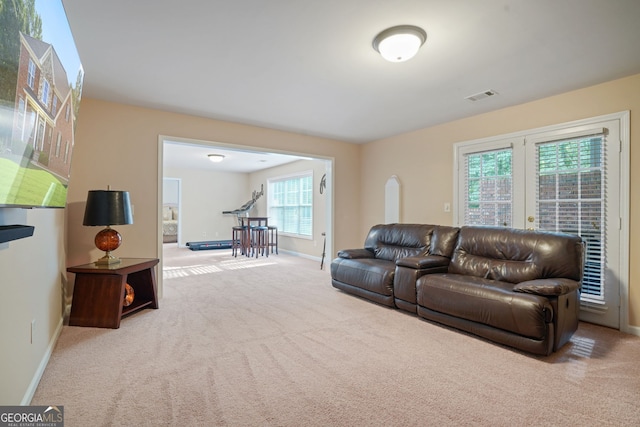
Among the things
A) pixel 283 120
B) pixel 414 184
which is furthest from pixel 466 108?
pixel 283 120

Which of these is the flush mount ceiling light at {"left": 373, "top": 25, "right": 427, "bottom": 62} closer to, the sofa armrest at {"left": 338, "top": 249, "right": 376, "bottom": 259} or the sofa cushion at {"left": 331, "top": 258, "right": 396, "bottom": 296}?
the sofa cushion at {"left": 331, "top": 258, "right": 396, "bottom": 296}

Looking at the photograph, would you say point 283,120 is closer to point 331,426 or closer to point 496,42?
point 496,42

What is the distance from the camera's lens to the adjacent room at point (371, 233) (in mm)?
1695

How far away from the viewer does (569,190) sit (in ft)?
10.8

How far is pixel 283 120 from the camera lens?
4.37 m

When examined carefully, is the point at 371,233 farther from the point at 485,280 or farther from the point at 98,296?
the point at 98,296

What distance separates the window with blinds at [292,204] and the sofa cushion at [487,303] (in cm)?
462

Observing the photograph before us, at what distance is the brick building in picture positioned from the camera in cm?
105

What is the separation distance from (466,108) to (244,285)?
155 inches

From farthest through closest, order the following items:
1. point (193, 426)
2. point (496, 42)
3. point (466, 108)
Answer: point (466, 108) → point (496, 42) → point (193, 426)

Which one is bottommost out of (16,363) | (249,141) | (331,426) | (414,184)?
(331,426)

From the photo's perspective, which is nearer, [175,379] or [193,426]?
[193,426]

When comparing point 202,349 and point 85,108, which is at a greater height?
point 85,108

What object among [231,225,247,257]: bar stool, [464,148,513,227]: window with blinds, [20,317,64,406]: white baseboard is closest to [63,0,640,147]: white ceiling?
[464,148,513,227]: window with blinds
